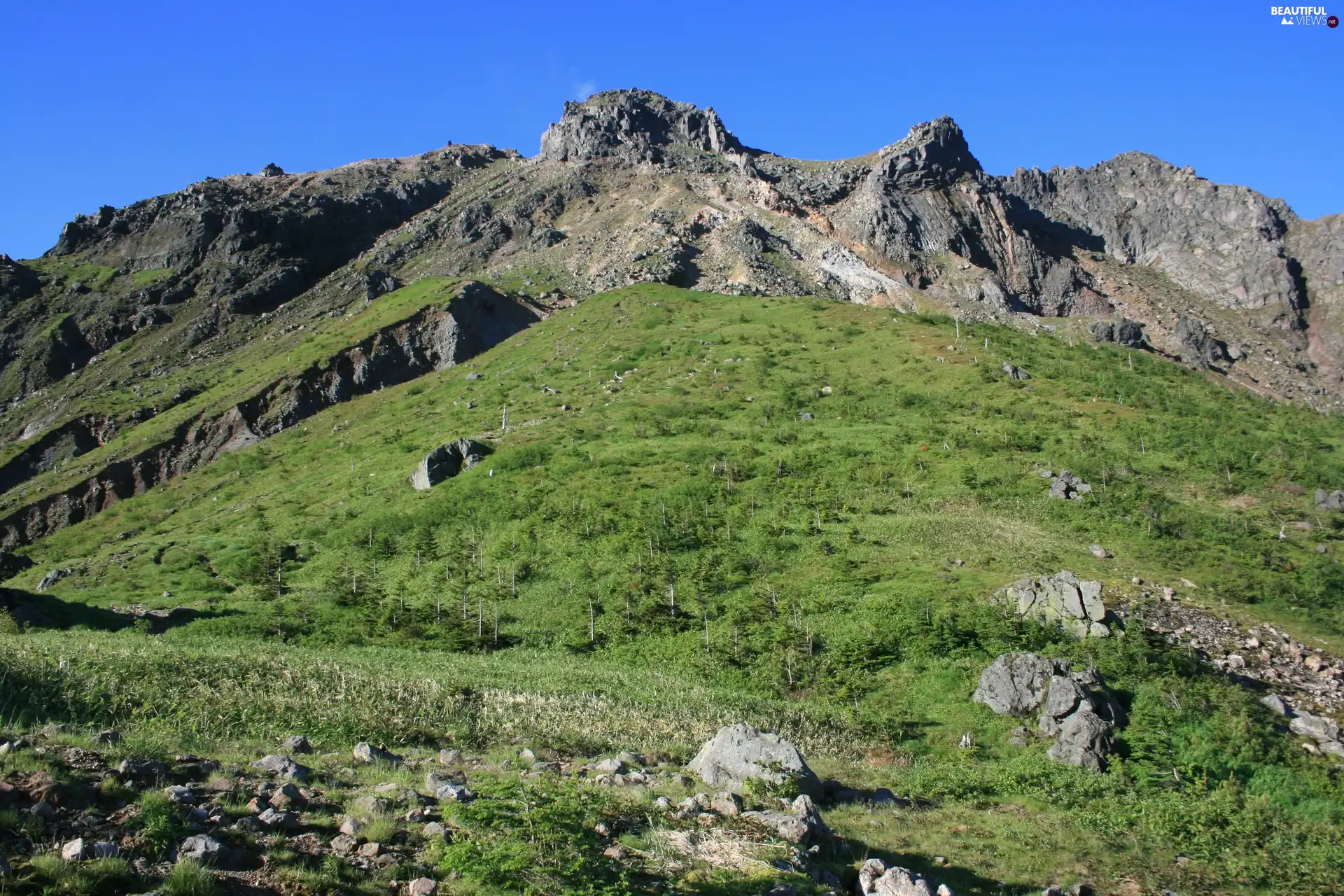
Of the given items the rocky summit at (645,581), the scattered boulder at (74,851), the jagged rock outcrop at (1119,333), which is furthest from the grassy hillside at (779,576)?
the jagged rock outcrop at (1119,333)

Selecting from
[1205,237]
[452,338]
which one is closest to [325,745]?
[452,338]

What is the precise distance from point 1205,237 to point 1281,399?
2696 inches

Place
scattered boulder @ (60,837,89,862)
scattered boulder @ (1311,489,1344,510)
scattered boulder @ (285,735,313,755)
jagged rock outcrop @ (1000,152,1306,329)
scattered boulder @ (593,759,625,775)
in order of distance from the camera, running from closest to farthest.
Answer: scattered boulder @ (60,837,89,862) → scattered boulder @ (285,735,313,755) → scattered boulder @ (593,759,625,775) → scattered boulder @ (1311,489,1344,510) → jagged rock outcrop @ (1000,152,1306,329)

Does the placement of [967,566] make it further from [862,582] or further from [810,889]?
[810,889]

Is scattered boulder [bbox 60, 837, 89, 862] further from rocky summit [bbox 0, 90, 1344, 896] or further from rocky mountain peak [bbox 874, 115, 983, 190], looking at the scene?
rocky mountain peak [bbox 874, 115, 983, 190]

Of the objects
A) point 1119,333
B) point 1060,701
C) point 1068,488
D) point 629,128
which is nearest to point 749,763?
point 1060,701

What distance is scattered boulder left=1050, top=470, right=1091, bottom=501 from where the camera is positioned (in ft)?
131

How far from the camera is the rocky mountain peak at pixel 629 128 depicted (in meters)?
141

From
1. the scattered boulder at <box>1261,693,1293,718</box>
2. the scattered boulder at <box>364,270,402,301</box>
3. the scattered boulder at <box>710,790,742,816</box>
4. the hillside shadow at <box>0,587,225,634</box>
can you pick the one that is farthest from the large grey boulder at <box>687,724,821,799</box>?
the scattered boulder at <box>364,270,402,301</box>

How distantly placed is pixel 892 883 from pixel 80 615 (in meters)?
35.2

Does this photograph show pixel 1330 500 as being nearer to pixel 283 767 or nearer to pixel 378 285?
pixel 283 767

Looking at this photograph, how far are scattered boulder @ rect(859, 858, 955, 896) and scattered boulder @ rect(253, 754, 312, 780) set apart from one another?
804cm

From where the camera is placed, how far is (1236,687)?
22547 millimetres

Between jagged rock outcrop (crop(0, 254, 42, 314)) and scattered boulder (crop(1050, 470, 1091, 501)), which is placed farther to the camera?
jagged rock outcrop (crop(0, 254, 42, 314))
